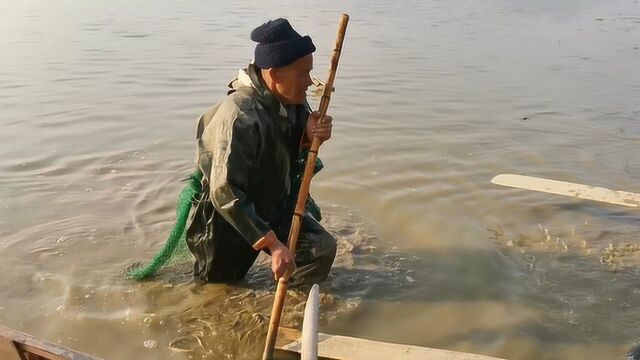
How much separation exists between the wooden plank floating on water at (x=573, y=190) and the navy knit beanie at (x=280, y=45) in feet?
9.43

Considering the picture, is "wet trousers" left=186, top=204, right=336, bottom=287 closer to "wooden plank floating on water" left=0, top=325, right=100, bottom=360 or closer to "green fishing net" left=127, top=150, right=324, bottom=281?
"green fishing net" left=127, top=150, right=324, bottom=281

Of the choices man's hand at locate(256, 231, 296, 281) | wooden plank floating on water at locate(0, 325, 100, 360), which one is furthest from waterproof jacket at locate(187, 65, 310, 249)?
wooden plank floating on water at locate(0, 325, 100, 360)

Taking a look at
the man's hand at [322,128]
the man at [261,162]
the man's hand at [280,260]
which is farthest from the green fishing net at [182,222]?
the man's hand at [280,260]

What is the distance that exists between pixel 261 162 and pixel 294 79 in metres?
0.51

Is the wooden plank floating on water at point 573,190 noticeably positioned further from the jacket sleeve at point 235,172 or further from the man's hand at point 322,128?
the jacket sleeve at point 235,172

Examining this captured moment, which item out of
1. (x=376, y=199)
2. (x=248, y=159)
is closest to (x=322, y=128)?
(x=248, y=159)

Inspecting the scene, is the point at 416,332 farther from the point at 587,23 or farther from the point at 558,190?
the point at 587,23

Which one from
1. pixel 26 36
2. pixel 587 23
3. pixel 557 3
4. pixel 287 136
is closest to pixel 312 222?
pixel 287 136

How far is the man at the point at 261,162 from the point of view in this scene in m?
3.08

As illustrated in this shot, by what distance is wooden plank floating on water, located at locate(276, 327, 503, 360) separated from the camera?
313 cm

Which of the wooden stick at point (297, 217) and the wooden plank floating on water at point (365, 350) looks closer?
the wooden stick at point (297, 217)

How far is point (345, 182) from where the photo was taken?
5.82 m

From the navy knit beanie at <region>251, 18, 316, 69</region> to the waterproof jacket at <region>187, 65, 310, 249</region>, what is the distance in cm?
22

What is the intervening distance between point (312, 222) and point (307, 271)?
1.04 ft
